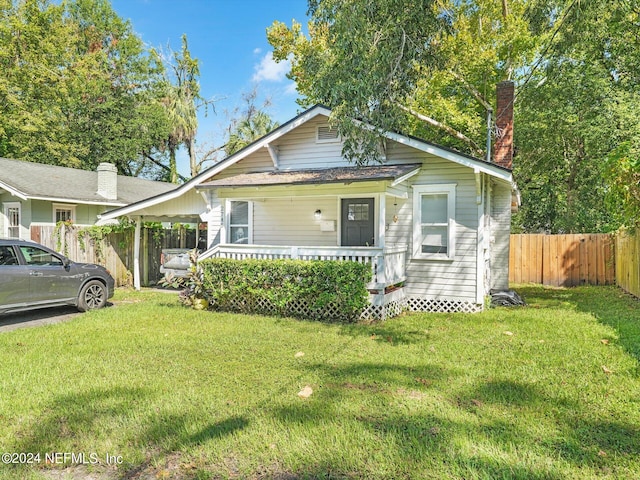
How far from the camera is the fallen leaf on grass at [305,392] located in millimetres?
4262

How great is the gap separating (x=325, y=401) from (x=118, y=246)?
11600 mm

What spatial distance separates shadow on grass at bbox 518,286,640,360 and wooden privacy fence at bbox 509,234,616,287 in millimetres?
1024

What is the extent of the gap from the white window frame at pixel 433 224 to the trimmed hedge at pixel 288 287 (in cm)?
221

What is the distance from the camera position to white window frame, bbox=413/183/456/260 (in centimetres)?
930

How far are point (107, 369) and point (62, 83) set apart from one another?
98.0 ft

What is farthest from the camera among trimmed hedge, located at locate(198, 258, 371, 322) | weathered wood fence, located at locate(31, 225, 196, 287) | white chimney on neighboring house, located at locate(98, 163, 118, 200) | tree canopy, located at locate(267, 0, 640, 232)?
white chimney on neighboring house, located at locate(98, 163, 118, 200)

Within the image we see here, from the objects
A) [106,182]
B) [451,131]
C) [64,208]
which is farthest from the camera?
[451,131]

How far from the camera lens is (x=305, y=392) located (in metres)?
4.34

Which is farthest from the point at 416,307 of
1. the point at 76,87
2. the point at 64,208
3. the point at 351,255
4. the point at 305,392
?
the point at 76,87

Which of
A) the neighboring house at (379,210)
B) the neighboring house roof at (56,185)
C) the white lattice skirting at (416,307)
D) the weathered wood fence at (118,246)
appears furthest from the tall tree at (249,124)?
the white lattice skirting at (416,307)

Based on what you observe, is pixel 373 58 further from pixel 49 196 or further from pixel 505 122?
pixel 49 196

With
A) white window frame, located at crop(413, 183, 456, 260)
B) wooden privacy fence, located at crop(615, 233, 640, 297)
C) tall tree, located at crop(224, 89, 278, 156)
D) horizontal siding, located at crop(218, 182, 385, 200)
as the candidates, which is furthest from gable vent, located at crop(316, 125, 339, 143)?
tall tree, located at crop(224, 89, 278, 156)

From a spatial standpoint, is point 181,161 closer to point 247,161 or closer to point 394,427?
point 247,161

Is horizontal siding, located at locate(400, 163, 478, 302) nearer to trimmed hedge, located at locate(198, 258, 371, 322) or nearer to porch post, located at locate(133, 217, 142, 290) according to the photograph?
trimmed hedge, located at locate(198, 258, 371, 322)
